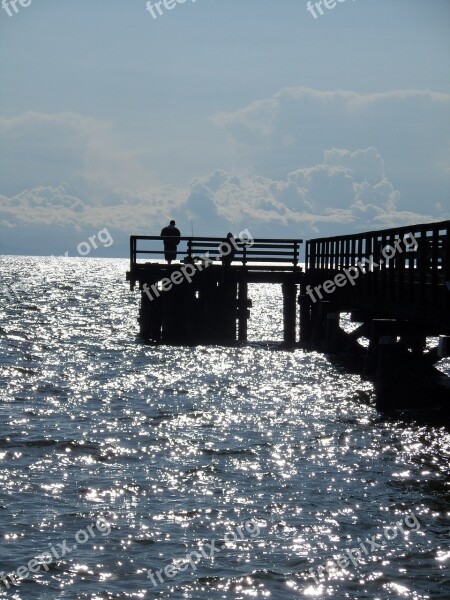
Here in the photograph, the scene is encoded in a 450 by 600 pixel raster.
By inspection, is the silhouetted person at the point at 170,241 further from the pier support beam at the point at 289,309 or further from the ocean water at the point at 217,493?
the ocean water at the point at 217,493

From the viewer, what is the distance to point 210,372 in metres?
25.0

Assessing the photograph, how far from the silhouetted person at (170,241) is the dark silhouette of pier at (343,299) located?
0.34 m

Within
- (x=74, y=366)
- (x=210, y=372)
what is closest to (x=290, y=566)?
(x=210, y=372)

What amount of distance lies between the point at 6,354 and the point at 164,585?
72.3 ft

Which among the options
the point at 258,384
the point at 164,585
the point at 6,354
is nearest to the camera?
the point at 164,585

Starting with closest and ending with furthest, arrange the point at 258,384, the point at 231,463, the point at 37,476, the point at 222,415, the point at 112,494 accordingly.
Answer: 1. the point at 112,494
2. the point at 37,476
3. the point at 231,463
4. the point at 222,415
5. the point at 258,384

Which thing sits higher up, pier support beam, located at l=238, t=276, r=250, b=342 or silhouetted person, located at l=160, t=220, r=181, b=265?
silhouetted person, located at l=160, t=220, r=181, b=265

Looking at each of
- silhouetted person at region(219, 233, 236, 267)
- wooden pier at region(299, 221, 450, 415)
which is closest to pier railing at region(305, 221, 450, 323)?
wooden pier at region(299, 221, 450, 415)

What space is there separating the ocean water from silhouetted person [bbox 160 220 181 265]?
8.89 meters

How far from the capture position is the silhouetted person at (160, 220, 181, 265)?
31141 millimetres

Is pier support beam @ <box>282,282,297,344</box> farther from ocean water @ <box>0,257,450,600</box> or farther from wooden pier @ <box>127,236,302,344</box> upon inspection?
ocean water @ <box>0,257,450,600</box>

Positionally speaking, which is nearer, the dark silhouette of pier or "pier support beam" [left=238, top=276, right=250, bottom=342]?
the dark silhouette of pier

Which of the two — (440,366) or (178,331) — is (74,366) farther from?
(440,366)

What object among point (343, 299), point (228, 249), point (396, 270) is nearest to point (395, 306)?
point (396, 270)
